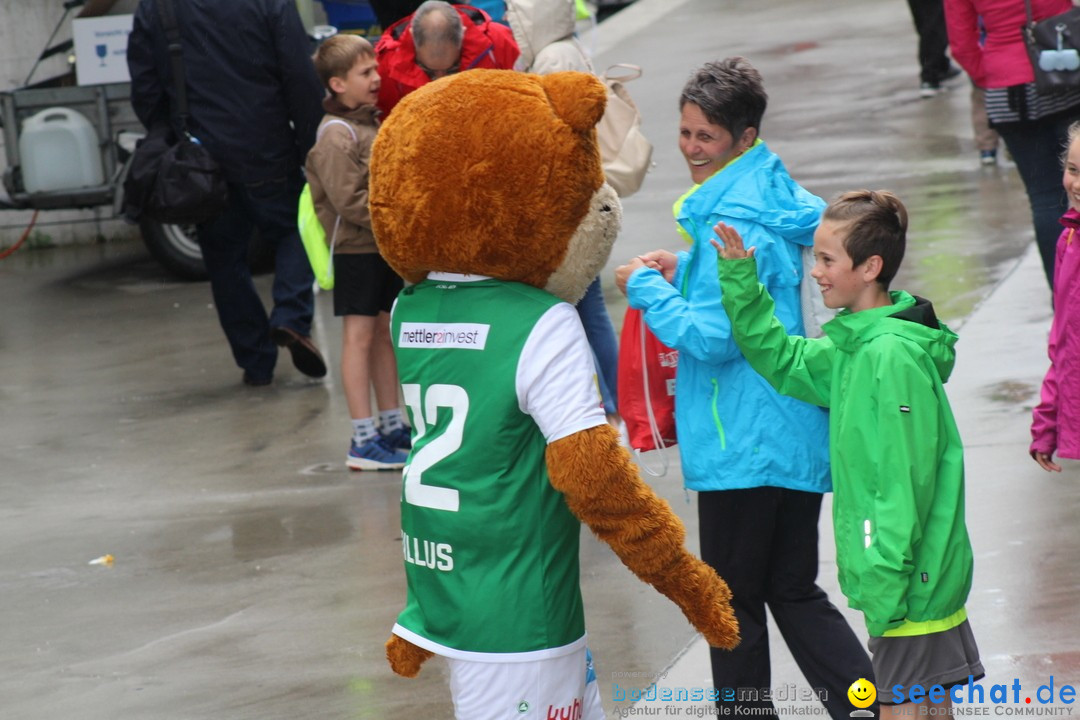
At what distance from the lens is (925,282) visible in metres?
8.06

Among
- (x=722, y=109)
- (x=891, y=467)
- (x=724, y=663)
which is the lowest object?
(x=724, y=663)

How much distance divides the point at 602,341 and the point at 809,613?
291cm

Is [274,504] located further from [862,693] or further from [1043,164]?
[1043,164]

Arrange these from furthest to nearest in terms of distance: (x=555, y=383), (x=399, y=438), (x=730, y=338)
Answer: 1. (x=399, y=438)
2. (x=730, y=338)
3. (x=555, y=383)

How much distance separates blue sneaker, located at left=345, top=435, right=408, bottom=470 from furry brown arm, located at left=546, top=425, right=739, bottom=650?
3296 millimetres

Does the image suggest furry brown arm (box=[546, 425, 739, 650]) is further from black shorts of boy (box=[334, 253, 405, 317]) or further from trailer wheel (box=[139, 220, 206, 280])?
trailer wheel (box=[139, 220, 206, 280])

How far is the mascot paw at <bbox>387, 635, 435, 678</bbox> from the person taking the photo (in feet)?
10.8

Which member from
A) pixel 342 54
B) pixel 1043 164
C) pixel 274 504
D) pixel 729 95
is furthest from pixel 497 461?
pixel 1043 164

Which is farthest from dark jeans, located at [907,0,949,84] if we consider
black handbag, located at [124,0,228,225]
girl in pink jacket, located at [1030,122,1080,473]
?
girl in pink jacket, located at [1030,122,1080,473]

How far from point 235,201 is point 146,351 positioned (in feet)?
5.29

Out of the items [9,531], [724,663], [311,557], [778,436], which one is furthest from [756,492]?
[9,531]

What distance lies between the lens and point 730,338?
11.6ft

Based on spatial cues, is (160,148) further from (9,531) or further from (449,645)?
(449,645)

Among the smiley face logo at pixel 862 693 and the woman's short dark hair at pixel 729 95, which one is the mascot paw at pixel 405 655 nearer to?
the smiley face logo at pixel 862 693
